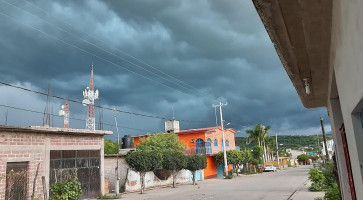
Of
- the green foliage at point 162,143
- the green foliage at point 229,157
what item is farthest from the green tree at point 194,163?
the green foliage at point 229,157

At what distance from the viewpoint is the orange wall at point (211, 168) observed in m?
42.4

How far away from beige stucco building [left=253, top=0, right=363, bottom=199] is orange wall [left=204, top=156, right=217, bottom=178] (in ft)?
124

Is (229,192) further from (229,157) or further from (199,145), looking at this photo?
(199,145)

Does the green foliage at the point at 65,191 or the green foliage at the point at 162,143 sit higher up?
the green foliage at the point at 162,143

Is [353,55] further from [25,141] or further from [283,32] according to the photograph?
[25,141]

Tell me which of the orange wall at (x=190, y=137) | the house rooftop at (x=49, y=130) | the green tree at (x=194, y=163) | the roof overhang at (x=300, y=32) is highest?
the orange wall at (x=190, y=137)

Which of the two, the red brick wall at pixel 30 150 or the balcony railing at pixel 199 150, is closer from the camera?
the red brick wall at pixel 30 150

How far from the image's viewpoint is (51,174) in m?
17.9

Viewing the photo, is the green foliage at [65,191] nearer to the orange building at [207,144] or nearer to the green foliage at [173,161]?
the green foliage at [173,161]

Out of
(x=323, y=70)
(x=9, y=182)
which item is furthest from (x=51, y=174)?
(x=323, y=70)

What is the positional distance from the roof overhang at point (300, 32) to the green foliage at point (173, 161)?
2267 centimetres

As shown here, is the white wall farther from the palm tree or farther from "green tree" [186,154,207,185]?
the palm tree

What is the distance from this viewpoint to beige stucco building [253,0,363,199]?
2223 mm

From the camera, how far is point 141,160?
23.8m
